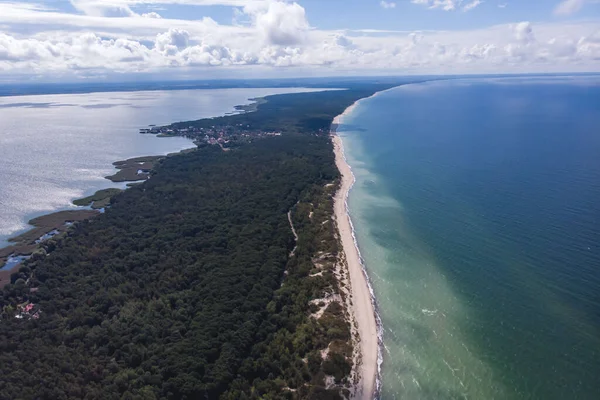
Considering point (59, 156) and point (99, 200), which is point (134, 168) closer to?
point (99, 200)

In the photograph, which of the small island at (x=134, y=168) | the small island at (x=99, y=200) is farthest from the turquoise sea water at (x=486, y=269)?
the small island at (x=134, y=168)

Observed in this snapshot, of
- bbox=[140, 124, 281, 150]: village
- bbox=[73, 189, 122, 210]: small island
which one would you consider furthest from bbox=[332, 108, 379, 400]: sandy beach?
bbox=[140, 124, 281, 150]: village

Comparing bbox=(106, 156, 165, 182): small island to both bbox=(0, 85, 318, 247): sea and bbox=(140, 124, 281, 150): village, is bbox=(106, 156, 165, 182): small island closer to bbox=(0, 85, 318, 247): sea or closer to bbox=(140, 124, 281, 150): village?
bbox=(0, 85, 318, 247): sea

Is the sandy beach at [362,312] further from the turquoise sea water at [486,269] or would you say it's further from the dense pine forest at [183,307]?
the dense pine forest at [183,307]

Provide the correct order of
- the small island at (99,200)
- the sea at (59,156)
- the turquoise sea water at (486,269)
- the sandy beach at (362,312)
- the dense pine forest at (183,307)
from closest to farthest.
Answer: the dense pine forest at (183,307) → the sandy beach at (362,312) → the turquoise sea water at (486,269) → the small island at (99,200) → the sea at (59,156)

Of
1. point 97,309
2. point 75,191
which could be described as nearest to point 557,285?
point 97,309

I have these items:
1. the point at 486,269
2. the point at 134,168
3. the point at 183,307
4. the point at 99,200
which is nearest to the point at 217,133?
the point at 134,168
